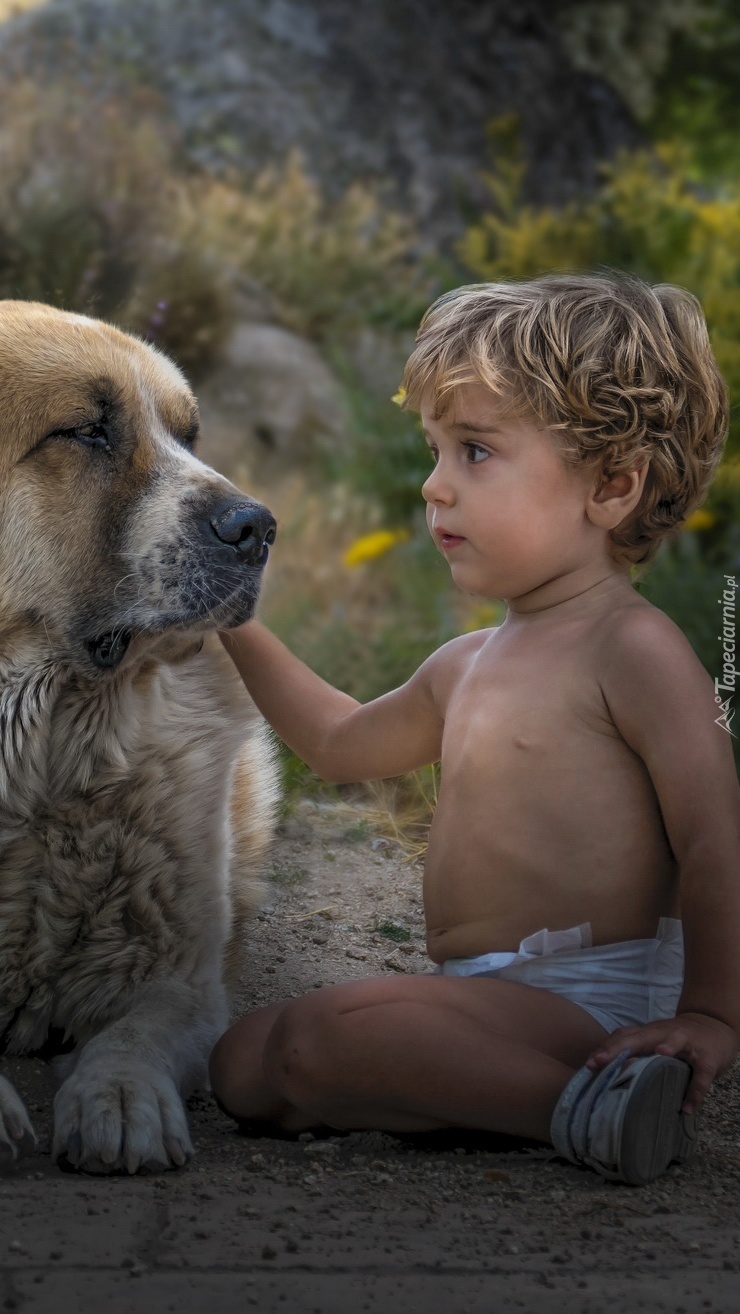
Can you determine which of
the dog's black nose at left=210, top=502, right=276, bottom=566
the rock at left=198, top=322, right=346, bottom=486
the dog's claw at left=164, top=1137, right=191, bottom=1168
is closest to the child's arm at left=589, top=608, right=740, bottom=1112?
the dog's claw at left=164, top=1137, right=191, bottom=1168

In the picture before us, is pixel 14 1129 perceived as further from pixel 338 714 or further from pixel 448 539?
pixel 448 539

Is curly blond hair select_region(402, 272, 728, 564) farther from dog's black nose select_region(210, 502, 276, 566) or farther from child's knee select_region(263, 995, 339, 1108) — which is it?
child's knee select_region(263, 995, 339, 1108)

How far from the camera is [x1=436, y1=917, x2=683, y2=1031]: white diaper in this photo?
1.88 meters

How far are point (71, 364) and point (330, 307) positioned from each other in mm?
5055

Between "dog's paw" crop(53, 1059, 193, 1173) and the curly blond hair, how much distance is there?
38.6 inches

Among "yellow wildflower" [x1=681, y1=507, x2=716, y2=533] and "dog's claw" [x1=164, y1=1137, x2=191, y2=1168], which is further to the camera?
"yellow wildflower" [x1=681, y1=507, x2=716, y2=533]

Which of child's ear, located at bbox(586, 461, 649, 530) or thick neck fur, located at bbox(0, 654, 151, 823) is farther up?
child's ear, located at bbox(586, 461, 649, 530)

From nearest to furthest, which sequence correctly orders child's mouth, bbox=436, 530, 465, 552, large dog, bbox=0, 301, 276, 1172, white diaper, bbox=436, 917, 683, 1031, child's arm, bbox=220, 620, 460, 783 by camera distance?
white diaper, bbox=436, 917, 683, 1031 < child's mouth, bbox=436, 530, 465, 552 < large dog, bbox=0, 301, 276, 1172 < child's arm, bbox=220, 620, 460, 783

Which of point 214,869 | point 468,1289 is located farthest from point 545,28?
point 468,1289

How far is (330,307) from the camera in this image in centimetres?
714

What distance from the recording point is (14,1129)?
1751mm

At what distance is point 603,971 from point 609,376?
80 centimetres

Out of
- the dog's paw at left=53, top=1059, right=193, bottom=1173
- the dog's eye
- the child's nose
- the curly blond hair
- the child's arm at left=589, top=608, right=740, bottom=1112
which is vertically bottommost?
the dog's paw at left=53, top=1059, right=193, bottom=1173

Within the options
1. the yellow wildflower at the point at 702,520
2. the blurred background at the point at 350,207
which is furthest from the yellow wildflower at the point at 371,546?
the yellow wildflower at the point at 702,520
